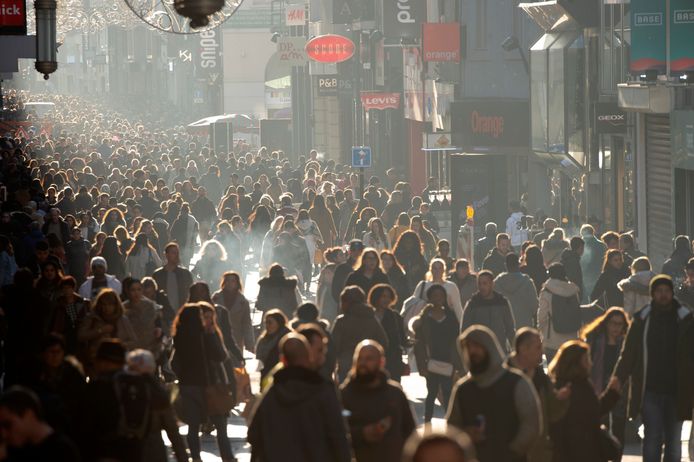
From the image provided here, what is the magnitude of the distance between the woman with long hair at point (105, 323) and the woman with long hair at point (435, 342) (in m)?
2.52

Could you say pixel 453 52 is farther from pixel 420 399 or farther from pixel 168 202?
pixel 420 399

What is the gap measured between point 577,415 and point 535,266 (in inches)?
334

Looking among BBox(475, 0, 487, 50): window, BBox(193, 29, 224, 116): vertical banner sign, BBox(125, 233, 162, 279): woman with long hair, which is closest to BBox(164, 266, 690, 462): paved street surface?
BBox(125, 233, 162, 279): woman with long hair

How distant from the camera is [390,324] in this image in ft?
49.1

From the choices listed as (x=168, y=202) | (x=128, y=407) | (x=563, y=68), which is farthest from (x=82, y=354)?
(x=563, y=68)

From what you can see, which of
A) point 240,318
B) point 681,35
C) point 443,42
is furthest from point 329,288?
point 443,42

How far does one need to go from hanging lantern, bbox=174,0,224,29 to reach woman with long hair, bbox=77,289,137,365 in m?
2.36

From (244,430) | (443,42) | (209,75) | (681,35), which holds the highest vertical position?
(209,75)

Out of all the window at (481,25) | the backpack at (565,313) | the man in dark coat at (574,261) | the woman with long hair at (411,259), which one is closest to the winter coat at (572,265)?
the man in dark coat at (574,261)

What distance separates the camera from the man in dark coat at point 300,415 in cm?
942

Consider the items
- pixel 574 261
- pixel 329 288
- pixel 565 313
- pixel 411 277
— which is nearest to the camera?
pixel 565 313

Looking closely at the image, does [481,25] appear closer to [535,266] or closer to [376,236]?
[376,236]

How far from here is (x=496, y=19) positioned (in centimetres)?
4222

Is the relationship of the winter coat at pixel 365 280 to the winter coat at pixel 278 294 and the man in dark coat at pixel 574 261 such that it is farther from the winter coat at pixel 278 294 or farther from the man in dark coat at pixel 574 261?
the man in dark coat at pixel 574 261
